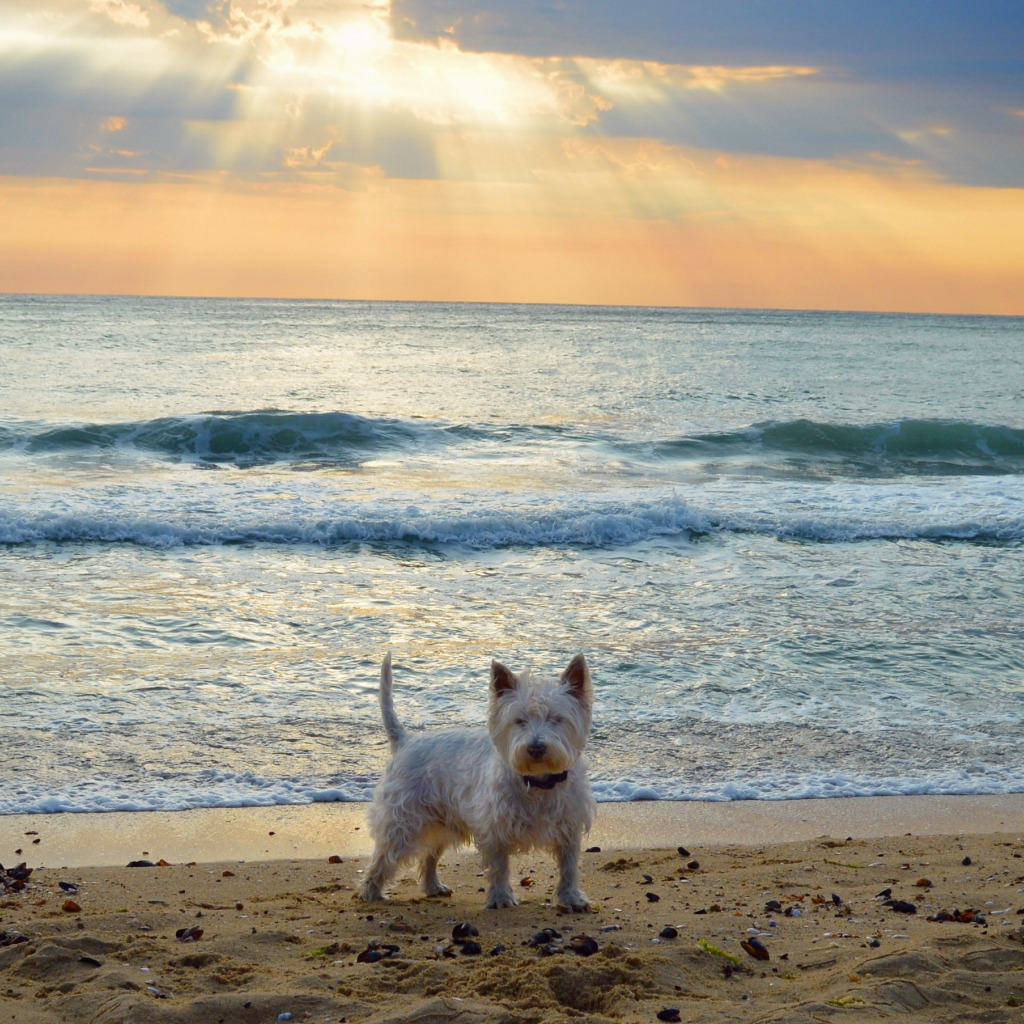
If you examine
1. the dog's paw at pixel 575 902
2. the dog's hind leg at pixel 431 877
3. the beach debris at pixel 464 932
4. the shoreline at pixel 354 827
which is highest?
the beach debris at pixel 464 932

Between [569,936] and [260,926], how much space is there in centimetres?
140

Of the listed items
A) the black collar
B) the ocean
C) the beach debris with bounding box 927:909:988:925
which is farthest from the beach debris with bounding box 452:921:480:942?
the ocean

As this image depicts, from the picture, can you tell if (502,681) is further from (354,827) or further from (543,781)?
(354,827)

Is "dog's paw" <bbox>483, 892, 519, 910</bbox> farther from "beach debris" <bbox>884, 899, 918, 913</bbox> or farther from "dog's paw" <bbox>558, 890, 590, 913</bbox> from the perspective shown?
"beach debris" <bbox>884, 899, 918, 913</bbox>

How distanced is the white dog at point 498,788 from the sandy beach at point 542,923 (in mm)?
234

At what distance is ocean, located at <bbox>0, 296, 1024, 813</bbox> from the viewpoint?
7.43 metres

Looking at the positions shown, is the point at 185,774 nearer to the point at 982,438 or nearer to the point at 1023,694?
the point at 1023,694

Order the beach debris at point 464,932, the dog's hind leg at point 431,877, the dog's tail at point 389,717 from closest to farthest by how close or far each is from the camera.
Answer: the beach debris at point 464,932, the dog's tail at point 389,717, the dog's hind leg at point 431,877

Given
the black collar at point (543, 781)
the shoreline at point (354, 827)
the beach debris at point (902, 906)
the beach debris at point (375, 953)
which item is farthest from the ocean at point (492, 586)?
the beach debris at point (375, 953)

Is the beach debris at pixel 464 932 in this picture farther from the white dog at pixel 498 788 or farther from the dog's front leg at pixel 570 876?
the dog's front leg at pixel 570 876

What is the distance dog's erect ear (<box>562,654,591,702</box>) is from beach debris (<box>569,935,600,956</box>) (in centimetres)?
105

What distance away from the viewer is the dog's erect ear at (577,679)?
4.81 metres

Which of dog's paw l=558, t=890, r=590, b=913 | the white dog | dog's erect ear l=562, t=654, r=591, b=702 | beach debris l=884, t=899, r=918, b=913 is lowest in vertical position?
dog's paw l=558, t=890, r=590, b=913

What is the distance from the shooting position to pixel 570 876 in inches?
197
